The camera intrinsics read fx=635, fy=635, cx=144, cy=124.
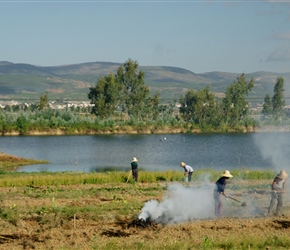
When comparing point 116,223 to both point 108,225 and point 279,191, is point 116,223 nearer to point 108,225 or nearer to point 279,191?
point 108,225

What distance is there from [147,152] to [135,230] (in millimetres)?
48005

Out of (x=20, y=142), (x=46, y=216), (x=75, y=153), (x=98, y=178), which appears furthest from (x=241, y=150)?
(x=46, y=216)

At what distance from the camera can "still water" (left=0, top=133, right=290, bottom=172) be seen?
2033 inches

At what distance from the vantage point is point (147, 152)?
6794cm

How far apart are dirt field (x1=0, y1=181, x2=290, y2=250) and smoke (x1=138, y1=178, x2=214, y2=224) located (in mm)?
368

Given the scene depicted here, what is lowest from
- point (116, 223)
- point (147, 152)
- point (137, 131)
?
point (137, 131)

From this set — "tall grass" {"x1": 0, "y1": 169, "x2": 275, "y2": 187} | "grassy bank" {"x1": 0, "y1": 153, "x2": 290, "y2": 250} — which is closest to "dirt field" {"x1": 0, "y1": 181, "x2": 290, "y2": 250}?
"grassy bank" {"x1": 0, "y1": 153, "x2": 290, "y2": 250}

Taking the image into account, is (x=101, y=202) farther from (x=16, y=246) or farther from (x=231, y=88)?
(x=231, y=88)

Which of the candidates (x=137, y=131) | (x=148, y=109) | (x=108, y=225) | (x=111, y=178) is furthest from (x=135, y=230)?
(x=148, y=109)

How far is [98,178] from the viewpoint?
3584 centimetres

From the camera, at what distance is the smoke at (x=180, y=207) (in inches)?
816

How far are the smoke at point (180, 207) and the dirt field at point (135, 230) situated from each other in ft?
1.21

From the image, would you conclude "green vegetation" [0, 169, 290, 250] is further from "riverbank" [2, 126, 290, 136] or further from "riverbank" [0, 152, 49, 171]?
"riverbank" [2, 126, 290, 136]

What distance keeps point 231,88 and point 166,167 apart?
6370cm
